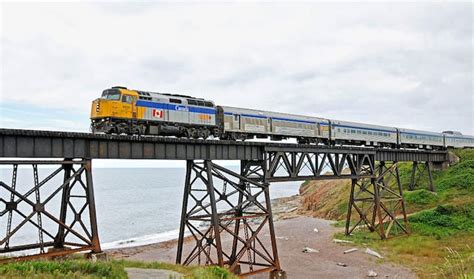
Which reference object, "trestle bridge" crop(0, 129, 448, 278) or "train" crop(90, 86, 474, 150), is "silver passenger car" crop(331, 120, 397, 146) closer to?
"train" crop(90, 86, 474, 150)

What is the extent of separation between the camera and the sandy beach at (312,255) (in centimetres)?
2822

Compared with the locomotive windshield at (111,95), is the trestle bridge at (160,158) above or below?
below

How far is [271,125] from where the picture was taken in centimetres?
3125

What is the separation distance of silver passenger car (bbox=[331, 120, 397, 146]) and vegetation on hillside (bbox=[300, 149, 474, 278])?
24.9 ft

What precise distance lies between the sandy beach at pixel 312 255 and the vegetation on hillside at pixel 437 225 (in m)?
1.92

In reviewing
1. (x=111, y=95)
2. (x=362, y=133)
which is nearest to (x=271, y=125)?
(x=111, y=95)

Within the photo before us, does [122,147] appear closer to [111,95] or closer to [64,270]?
[111,95]

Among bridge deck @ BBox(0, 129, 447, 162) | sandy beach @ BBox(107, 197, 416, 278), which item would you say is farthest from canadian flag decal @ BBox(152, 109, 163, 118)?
sandy beach @ BBox(107, 197, 416, 278)

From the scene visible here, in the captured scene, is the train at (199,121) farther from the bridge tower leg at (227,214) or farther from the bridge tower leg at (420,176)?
the bridge tower leg at (420,176)

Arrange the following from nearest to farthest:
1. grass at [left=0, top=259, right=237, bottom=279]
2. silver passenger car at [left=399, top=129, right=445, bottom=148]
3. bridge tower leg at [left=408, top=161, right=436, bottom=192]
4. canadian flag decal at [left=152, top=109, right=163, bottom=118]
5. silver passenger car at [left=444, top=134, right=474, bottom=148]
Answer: grass at [left=0, top=259, right=237, bottom=279] → canadian flag decal at [left=152, top=109, right=163, bottom=118] → silver passenger car at [left=399, top=129, right=445, bottom=148] → bridge tower leg at [left=408, top=161, right=436, bottom=192] → silver passenger car at [left=444, top=134, right=474, bottom=148]

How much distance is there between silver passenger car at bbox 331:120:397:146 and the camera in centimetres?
3738

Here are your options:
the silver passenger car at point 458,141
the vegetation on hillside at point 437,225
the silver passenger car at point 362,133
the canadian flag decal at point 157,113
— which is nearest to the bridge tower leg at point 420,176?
the vegetation on hillside at point 437,225

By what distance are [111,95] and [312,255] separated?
2101 centimetres

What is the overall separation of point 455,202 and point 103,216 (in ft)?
203
